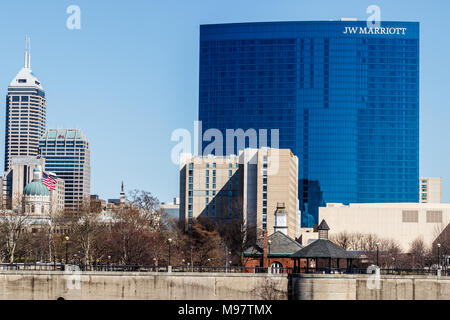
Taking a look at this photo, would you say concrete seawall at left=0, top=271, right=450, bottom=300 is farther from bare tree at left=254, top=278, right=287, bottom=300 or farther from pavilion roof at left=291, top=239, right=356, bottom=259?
→ pavilion roof at left=291, top=239, right=356, bottom=259

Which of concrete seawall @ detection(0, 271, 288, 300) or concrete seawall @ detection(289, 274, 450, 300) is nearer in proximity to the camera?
concrete seawall @ detection(289, 274, 450, 300)

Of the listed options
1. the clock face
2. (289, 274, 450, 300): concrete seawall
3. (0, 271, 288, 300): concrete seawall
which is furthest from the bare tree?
the clock face

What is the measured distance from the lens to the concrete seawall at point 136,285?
103500mm

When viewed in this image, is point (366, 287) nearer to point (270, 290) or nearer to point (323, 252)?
point (323, 252)

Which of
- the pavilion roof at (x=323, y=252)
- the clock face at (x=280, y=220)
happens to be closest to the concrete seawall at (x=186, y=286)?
the pavilion roof at (x=323, y=252)

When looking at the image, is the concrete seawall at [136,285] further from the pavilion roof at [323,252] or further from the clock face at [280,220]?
the clock face at [280,220]

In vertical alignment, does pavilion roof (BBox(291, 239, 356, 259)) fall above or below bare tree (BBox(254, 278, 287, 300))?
above

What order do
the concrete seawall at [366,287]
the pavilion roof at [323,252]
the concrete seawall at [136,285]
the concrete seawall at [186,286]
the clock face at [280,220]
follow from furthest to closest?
the clock face at [280,220] → the pavilion roof at [323,252] → the concrete seawall at [136,285] → the concrete seawall at [186,286] → the concrete seawall at [366,287]

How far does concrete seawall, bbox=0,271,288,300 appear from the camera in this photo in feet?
340
